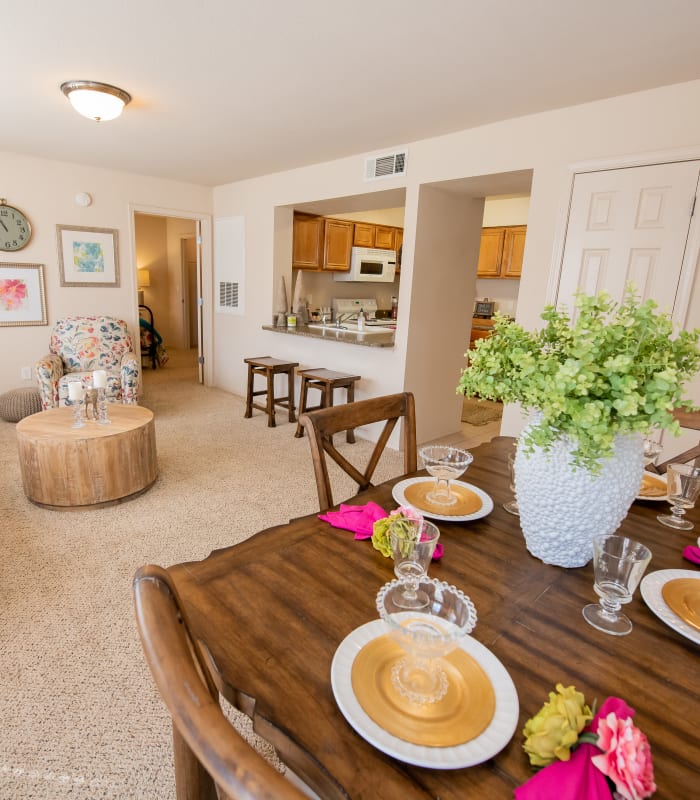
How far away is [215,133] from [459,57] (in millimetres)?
1968

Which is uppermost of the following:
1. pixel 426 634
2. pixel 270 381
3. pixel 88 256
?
pixel 88 256

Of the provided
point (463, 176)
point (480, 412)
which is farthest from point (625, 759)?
point (480, 412)

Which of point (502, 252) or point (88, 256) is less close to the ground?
point (502, 252)

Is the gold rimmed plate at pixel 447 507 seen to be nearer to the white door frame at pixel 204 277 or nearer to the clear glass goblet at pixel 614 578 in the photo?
the clear glass goblet at pixel 614 578

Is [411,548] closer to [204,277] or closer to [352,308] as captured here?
[204,277]

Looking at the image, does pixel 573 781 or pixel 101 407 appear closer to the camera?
pixel 573 781

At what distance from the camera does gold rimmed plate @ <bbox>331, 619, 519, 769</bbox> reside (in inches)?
24.1

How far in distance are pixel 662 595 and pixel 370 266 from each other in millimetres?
5636

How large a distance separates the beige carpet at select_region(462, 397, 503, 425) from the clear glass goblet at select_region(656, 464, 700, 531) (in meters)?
3.66

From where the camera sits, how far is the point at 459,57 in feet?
7.19

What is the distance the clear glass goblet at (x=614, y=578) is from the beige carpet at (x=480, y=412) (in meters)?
4.09

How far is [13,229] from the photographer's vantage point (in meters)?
4.39

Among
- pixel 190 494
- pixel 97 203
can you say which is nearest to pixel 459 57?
pixel 190 494

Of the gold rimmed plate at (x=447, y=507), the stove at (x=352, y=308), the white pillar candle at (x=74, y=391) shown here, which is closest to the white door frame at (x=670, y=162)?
the gold rimmed plate at (x=447, y=507)
